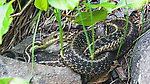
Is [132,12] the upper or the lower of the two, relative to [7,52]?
upper

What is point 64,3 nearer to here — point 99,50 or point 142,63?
point 142,63

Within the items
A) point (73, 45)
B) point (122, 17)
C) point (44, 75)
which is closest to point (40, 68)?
point (44, 75)

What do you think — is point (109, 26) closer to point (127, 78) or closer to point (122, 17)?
point (122, 17)

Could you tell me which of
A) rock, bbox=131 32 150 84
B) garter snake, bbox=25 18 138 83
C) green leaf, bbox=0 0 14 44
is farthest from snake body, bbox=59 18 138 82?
green leaf, bbox=0 0 14 44

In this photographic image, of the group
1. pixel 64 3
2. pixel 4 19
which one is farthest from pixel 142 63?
pixel 4 19

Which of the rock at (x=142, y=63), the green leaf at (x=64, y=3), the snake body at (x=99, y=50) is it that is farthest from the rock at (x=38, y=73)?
the green leaf at (x=64, y=3)

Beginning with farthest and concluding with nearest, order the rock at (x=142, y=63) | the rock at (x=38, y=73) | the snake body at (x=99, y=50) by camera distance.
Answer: the snake body at (x=99, y=50) < the rock at (x=38, y=73) < the rock at (x=142, y=63)

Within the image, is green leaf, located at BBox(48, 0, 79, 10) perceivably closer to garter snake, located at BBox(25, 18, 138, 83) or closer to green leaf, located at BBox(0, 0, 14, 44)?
green leaf, located at BBox(0, 0, 14, 44)

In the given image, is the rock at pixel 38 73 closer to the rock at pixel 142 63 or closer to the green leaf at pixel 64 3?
the rock at pixel 142 63
